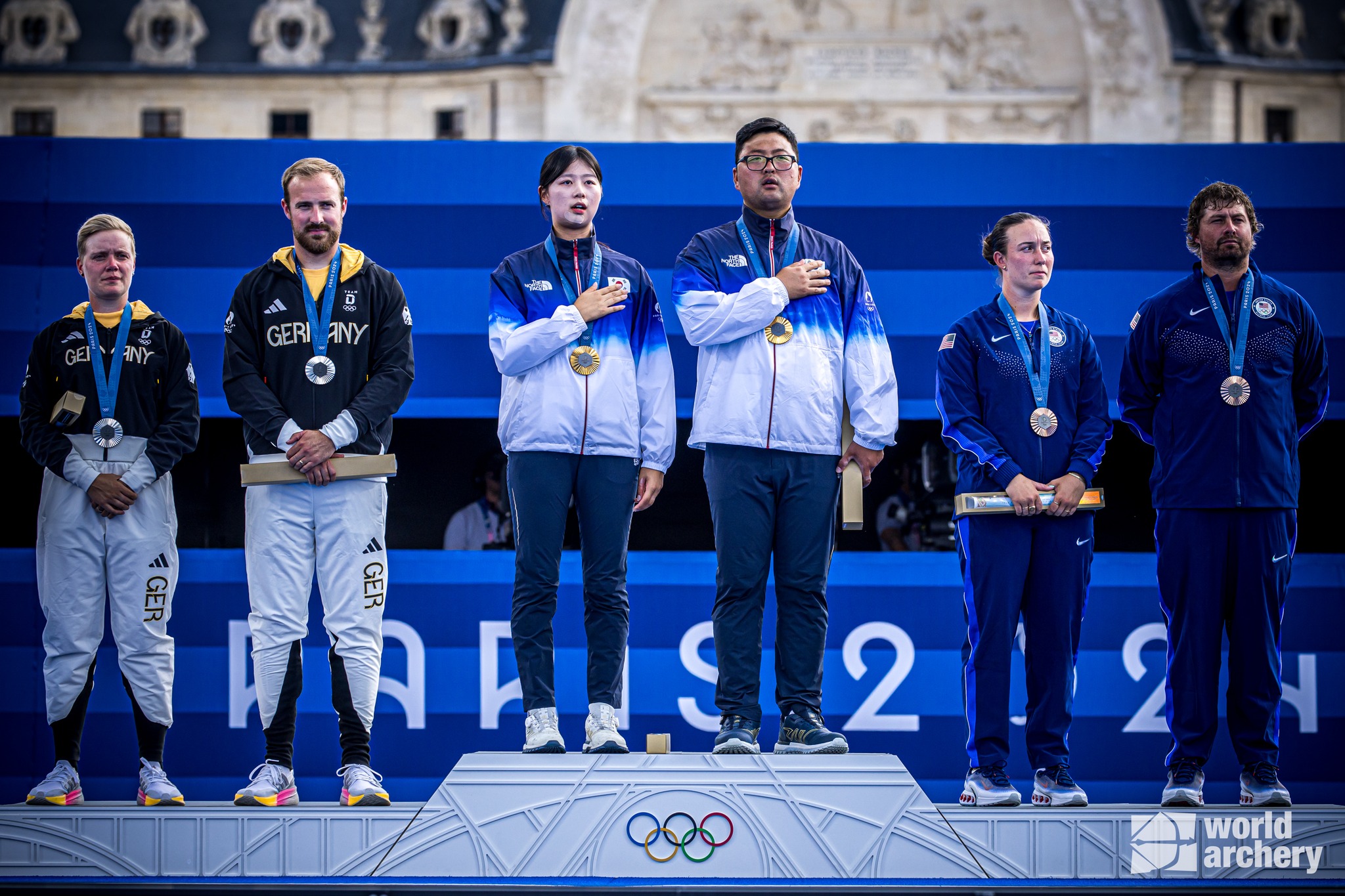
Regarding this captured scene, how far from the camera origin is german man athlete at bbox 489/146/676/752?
14.2ft

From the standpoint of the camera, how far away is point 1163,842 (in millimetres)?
3895

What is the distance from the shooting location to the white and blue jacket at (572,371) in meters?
4.34

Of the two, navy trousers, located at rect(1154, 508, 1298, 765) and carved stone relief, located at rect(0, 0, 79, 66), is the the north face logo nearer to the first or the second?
navy trousers, located at rect(1154, 508, 1298, 765)

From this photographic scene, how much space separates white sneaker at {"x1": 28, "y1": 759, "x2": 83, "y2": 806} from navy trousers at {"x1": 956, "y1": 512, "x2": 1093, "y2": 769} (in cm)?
291

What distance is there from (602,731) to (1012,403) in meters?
1.71

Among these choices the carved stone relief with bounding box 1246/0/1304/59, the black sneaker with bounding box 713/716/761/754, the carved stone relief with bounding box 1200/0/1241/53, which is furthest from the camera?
the carved stone relief with bounding box 1246/0/1304/59

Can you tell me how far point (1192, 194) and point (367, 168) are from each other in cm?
359

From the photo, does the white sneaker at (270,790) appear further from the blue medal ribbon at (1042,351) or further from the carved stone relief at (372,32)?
the carved stone relief at (372,32)

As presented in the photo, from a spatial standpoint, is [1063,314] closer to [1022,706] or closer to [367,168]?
[1022,706]

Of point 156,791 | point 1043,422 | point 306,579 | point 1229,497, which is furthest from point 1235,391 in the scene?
point 156,791

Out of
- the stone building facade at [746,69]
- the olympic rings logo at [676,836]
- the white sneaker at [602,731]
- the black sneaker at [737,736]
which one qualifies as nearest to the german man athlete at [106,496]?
the white sneaker at [602,731]

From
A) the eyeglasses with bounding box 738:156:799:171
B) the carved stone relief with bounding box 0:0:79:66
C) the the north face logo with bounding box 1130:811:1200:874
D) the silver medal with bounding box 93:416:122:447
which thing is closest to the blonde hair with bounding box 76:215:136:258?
the silver medal with bounding box 93:416:122:447

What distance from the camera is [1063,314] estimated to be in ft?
14.7

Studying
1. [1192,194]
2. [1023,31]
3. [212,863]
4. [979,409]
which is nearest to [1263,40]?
[1023,31]
